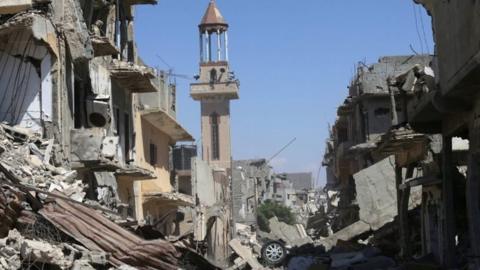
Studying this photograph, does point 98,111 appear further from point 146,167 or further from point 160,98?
point 160,98

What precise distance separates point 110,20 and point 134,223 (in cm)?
1704

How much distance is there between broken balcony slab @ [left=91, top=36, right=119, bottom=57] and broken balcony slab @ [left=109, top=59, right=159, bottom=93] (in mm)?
1521

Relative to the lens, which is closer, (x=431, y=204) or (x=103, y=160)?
(x=431, y=204)

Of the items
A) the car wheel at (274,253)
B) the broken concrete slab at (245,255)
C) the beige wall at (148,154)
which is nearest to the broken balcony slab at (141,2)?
the beige wall at (148,154)

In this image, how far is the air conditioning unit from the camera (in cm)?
2502

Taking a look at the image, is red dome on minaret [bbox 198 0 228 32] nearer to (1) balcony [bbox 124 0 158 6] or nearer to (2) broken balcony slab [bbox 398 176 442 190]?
(1) balcony [bbox 124 0 158 6]

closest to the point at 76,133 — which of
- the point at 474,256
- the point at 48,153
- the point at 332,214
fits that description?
the point at 48,153

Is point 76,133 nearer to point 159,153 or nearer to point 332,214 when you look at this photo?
point 159,153

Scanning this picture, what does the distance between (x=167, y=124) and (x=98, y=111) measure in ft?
45.9

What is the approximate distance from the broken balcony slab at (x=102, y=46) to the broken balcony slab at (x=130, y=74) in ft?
4.99

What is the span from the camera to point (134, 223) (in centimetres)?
1457

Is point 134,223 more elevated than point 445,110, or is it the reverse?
point 445,110

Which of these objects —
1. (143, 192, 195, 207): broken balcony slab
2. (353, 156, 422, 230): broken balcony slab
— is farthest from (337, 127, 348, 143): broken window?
(353, 156, 422, 230): broken balcony slab

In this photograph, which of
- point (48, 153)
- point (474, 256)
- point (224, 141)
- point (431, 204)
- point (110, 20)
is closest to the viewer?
point (474, 256)
